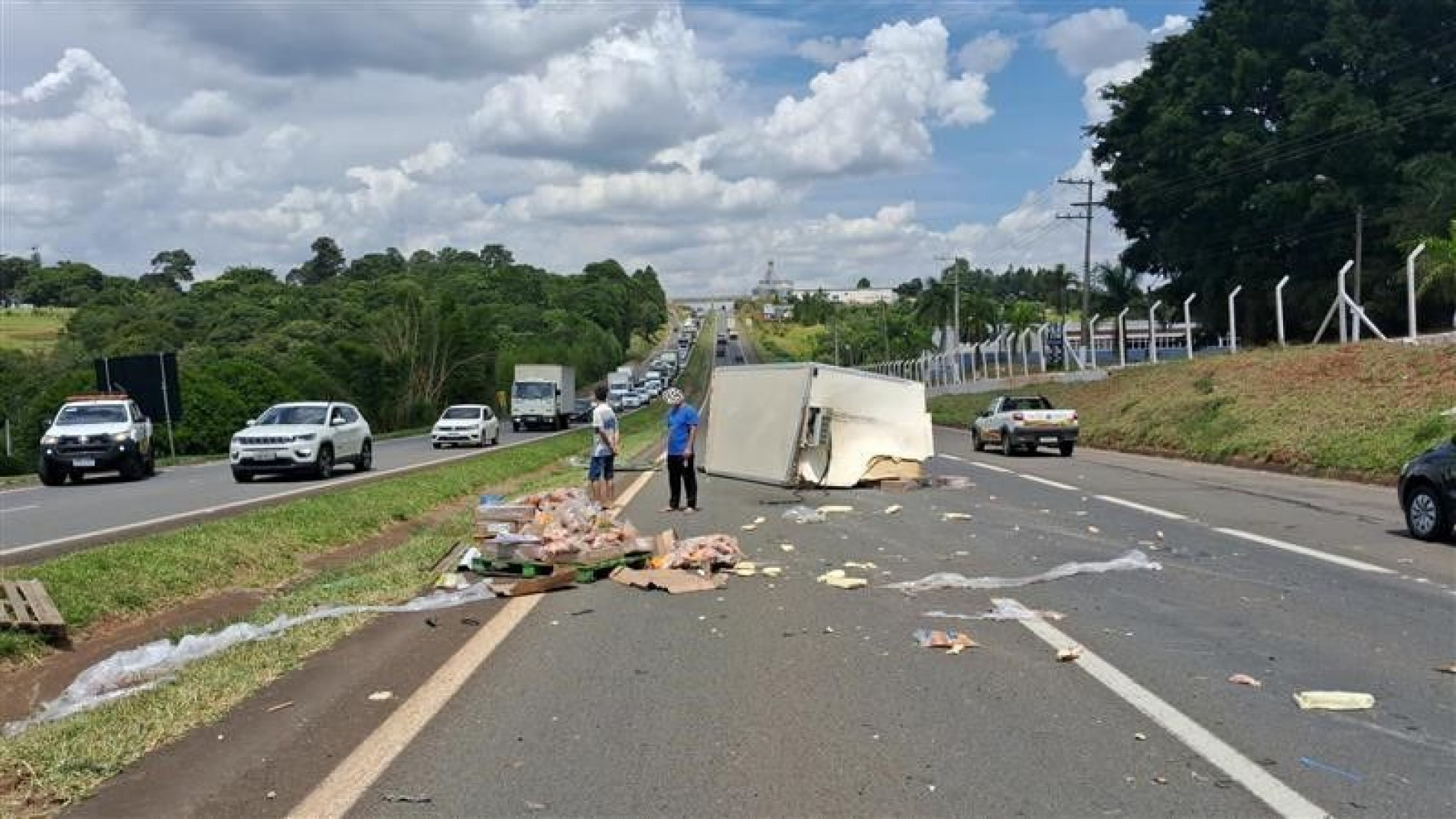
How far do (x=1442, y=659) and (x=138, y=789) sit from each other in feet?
24.4

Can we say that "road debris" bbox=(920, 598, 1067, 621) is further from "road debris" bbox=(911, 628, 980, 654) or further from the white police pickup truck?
the white police pickup truck

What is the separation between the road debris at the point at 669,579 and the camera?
10727mm

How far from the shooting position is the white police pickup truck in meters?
27.2

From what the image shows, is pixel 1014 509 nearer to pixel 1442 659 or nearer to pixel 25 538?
pixel 1442 659

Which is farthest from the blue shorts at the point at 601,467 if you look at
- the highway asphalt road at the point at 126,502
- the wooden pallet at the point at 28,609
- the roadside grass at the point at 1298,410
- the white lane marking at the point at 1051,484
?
the roadside grass at the point at 1298,410

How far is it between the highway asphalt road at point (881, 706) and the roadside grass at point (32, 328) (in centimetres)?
8612

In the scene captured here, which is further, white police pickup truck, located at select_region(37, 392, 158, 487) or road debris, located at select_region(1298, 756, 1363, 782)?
white police pickup truck, located at select_region(37, 392, 158, 487)

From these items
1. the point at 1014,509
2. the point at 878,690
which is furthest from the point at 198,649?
the point at 1014,509

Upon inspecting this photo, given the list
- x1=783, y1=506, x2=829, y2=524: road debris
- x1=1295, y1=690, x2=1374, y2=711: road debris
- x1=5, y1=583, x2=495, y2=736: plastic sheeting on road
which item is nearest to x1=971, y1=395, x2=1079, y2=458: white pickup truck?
x1=783, y1=506, x2=829, y2=524: road debris

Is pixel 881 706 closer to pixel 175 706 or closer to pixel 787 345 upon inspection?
pixel 175 706

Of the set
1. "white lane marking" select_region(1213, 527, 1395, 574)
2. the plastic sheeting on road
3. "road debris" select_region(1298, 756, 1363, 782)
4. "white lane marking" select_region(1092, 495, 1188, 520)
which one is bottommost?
"white lane marking" select_region(1092, 495, 1188, 520)

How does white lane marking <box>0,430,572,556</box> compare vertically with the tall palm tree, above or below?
below

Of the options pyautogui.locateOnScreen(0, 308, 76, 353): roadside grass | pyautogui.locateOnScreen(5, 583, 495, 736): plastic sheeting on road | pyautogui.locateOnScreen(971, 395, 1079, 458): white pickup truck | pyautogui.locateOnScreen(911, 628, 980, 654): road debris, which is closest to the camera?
pyautogui.locateOnScreen(5, 583, 495, 736): plastic sheeting on road

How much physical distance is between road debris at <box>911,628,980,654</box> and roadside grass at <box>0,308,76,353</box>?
287 feet
